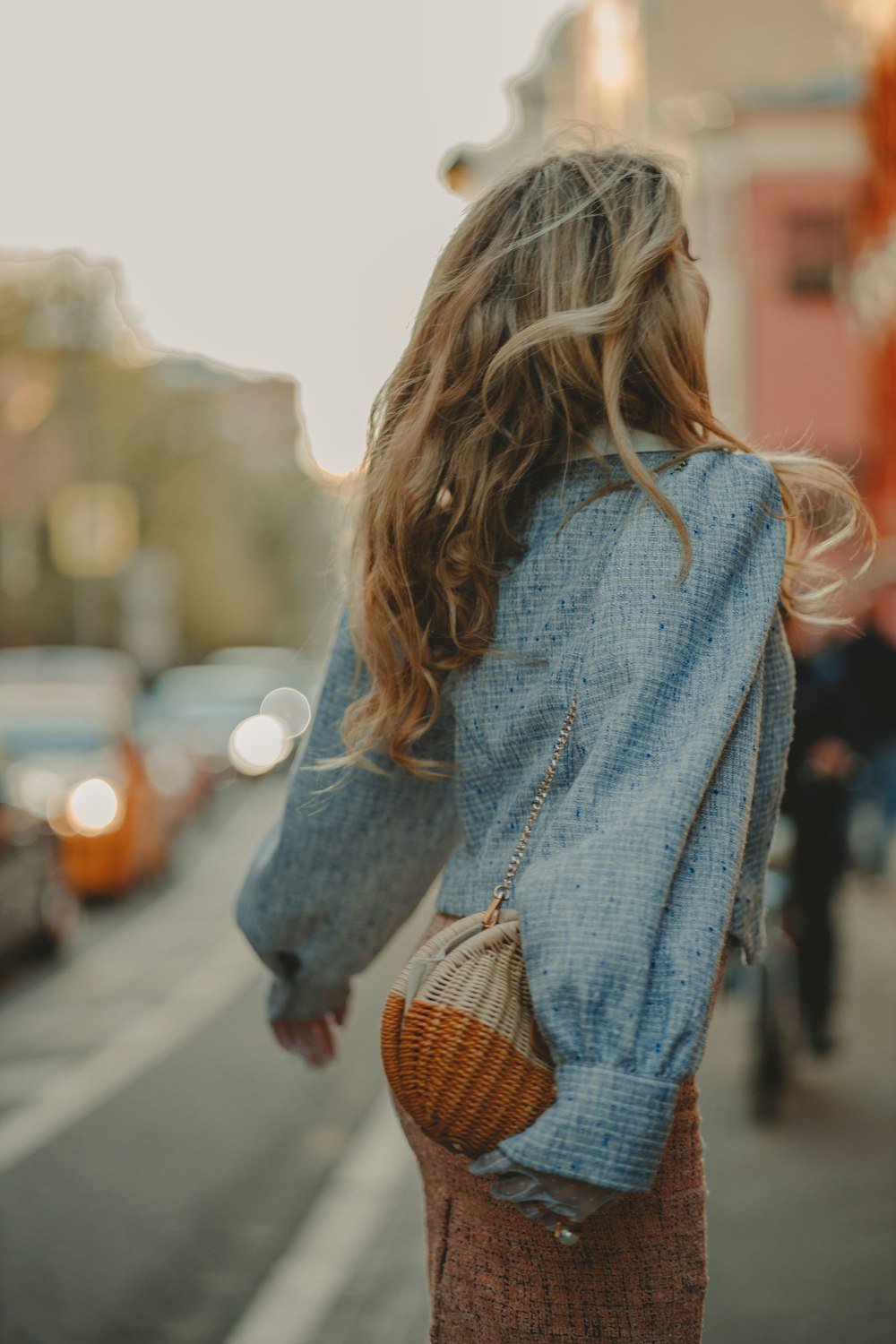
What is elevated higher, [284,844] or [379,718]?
[379,718]

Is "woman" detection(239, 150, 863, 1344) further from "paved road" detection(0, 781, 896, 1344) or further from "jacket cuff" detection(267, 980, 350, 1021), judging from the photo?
"paved road" detection(0, 781, 896, 1344)

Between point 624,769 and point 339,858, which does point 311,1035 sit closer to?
point 339,858

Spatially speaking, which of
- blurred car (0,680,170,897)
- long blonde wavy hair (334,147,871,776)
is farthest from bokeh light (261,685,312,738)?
long blonde wavy hair (334,147,871,776)

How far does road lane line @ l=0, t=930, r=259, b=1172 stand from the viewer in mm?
5996

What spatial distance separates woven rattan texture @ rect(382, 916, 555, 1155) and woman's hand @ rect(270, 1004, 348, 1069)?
822mm

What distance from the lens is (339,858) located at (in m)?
2.31

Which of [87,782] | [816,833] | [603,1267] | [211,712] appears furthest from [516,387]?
[211,712]

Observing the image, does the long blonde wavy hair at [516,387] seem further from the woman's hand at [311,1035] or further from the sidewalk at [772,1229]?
the sidewalk at [772,1229]

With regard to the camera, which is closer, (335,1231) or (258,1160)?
(335,1231)

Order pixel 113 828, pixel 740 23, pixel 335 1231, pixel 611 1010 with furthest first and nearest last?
pixel 740 23
pixel 113 828
pixel 335 1231
pixel 611 1010

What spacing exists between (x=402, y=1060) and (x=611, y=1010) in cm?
24

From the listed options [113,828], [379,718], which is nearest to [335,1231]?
[379,718]

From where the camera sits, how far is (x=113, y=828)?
42.9ft

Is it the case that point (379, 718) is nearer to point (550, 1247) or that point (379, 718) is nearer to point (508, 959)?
point (508, 959)
